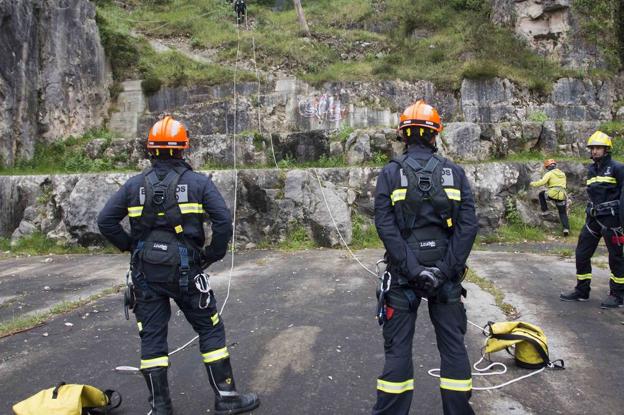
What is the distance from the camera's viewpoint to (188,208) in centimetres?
349

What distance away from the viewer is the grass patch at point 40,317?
5.47m

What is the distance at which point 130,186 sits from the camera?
3.60m

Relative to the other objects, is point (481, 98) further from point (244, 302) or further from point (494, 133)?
point (244, 302)

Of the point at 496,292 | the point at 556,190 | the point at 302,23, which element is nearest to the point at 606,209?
the point at 496,292

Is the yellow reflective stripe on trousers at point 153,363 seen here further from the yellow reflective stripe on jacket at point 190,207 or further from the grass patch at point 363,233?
the grass patch at point 363,233

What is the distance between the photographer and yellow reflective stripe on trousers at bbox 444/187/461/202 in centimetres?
319

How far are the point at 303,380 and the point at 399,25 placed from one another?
22077mm

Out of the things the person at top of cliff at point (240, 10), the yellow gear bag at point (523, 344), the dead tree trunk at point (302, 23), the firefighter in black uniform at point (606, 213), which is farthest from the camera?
the dead tree trunk at point (302, 23)

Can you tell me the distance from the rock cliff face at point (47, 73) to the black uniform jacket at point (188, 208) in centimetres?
1204

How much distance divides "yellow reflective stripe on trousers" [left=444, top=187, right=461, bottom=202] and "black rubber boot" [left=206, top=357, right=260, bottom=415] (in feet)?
6.78

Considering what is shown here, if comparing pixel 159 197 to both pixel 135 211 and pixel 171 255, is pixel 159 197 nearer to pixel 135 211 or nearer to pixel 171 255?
pixel 135 211

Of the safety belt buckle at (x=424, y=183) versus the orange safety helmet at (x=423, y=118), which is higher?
the orange safety helmet at (x=423, y=118)

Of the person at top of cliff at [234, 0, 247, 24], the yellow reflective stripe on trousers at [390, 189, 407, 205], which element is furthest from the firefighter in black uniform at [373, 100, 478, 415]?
the person at top of cliff at [234, 0, 247, 24]

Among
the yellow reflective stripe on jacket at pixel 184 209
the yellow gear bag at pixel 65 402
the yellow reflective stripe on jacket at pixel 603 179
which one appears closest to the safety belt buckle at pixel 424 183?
the yellow reflective stripe on jacket at pixel 184 209
